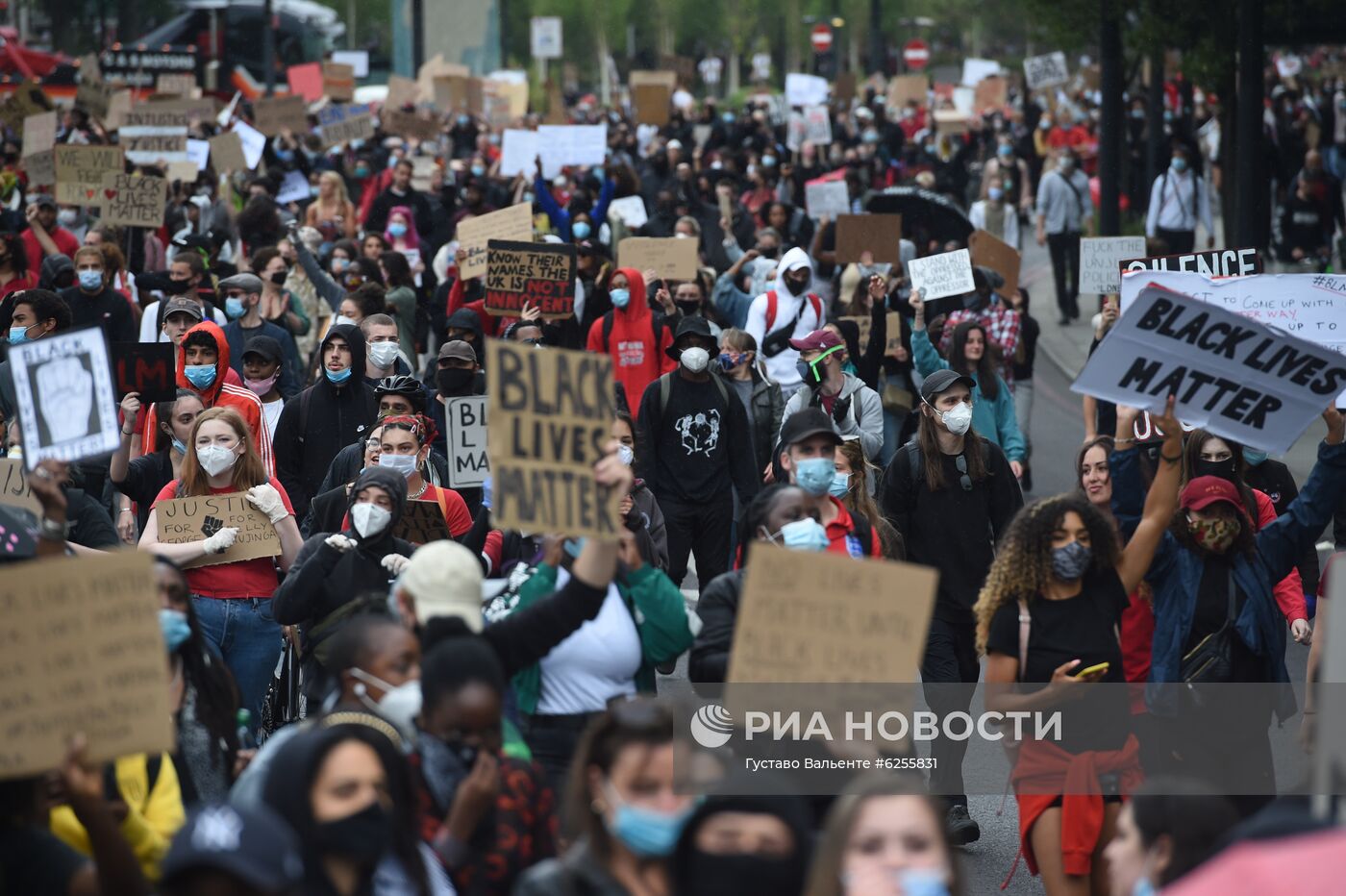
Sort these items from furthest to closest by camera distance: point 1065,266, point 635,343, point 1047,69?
point 1047,69, point 1065,266, point 635,343

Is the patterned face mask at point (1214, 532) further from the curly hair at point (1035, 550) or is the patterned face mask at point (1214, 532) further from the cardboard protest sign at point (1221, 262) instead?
the cardboard protest sign at point (1221, 262)

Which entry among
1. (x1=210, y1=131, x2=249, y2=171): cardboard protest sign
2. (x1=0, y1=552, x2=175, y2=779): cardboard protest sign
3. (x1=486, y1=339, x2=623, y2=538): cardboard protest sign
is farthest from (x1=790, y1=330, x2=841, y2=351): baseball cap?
(x1=210, y1=131, x2=249, y2=171): cardboard protest sign

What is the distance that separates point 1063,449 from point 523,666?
10850 mm

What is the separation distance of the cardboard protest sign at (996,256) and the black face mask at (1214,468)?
783cm

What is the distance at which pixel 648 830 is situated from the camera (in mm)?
4184

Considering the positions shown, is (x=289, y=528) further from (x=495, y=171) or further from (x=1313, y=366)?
(x=495, y=171)

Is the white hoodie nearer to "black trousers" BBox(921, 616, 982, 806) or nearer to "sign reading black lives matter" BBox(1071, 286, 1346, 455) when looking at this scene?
"black trousers" BBox(921, 616, 982, 806)

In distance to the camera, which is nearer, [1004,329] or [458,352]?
[458,352]

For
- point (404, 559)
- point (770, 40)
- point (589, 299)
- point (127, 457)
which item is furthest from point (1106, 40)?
point (770, 40)

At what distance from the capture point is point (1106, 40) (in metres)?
23.2

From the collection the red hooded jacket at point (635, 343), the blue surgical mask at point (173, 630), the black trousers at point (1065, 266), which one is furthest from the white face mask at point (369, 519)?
the black trousers at point (1065, 266)

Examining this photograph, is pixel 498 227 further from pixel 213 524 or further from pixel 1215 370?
pixel 1215 370

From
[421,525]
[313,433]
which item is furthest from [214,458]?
[313,433]

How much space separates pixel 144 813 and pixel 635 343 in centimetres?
761
